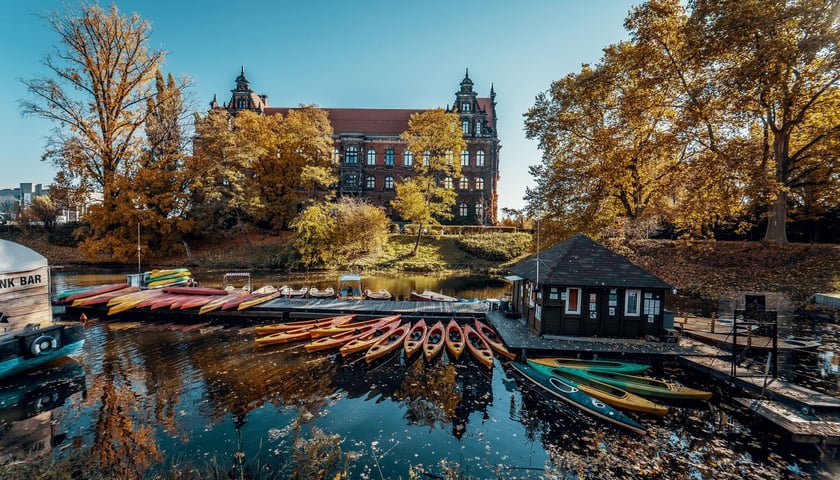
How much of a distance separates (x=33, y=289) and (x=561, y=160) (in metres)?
27.6

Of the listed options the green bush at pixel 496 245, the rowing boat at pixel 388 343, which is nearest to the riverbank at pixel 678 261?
the green bush at pixel 496 245

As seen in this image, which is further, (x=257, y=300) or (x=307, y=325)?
(x=257, y=300)

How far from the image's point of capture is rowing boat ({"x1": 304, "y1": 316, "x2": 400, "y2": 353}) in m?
14.1

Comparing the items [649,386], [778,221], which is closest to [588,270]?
[649,386]

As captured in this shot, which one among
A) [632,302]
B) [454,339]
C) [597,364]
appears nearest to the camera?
[597,364]

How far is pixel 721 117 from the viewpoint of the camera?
64.2ft

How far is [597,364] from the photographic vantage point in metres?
12.2

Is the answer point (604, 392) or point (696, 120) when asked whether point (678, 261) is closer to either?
point (696, 120)

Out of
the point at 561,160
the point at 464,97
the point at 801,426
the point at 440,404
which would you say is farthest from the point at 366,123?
the point at 801,426

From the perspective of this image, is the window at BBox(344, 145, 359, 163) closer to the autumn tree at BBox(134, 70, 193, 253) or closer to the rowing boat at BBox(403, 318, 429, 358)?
the autumn tree at BBox(134, 70, 193, 253)

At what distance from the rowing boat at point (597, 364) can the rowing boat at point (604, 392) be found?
44 cm

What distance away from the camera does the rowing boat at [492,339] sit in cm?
1359

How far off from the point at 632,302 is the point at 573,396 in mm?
6268

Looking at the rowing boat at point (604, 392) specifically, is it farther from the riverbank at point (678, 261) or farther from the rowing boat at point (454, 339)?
the riverbank at point (678, 261)
